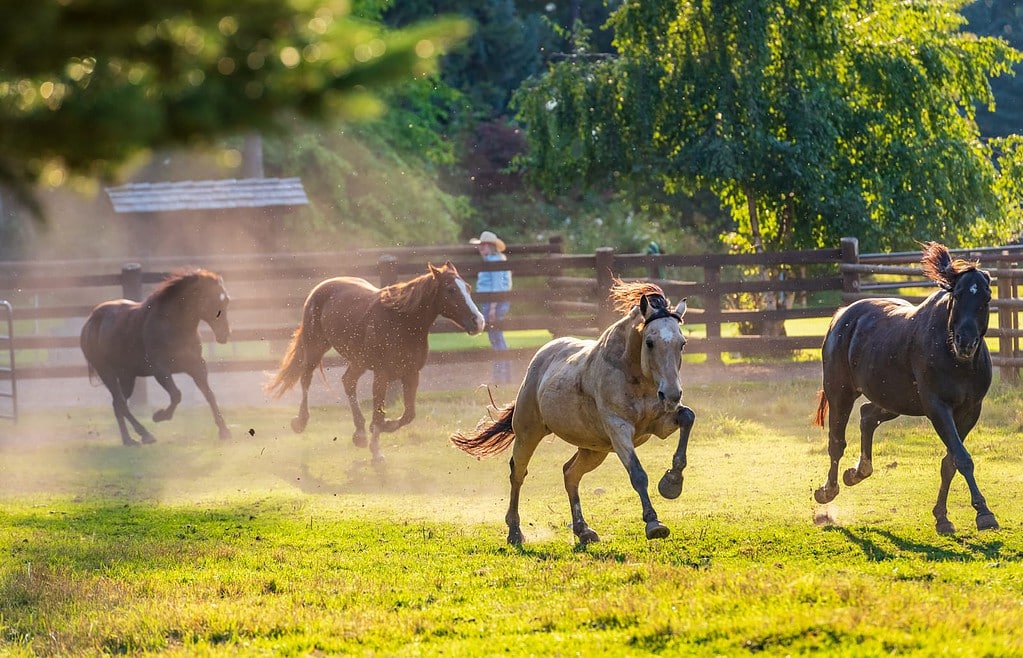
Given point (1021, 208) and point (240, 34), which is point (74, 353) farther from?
point (240, 34)

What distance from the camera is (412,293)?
39.8ft

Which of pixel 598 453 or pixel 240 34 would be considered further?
pixel 598 453

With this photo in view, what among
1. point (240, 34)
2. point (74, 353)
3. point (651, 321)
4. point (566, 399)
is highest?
point (240, 34)

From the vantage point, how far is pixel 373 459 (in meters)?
12.0

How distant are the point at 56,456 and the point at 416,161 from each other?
71.1 ft

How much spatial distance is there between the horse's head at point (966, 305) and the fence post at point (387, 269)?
31.6 feet

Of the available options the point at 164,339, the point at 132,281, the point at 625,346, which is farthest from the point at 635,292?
the point at 132,281

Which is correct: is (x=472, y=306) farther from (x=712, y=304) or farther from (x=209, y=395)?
(x=712, y=304)


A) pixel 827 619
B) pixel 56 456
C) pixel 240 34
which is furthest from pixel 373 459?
pixel 240 34

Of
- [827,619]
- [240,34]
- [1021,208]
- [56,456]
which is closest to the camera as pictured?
[240,34]

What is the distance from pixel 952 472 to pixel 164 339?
9.22m

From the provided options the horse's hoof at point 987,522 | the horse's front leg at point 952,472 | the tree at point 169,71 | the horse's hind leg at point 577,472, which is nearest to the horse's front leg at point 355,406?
the horse's hind leg at point 577,472

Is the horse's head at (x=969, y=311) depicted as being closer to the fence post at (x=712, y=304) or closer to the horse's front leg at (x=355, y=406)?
the horse's front leg at (x=355, y=406)

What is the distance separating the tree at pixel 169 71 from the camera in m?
2.00
